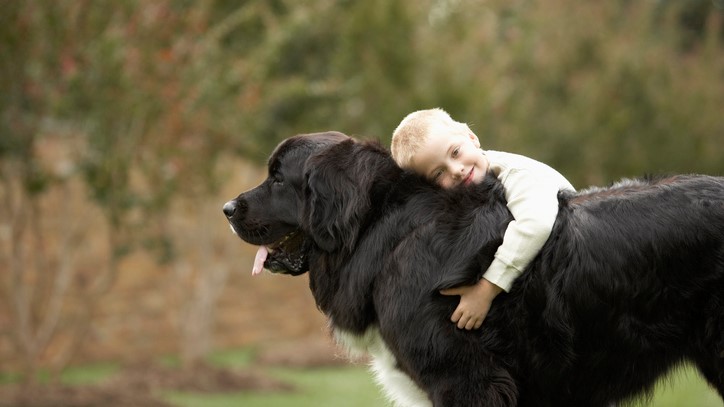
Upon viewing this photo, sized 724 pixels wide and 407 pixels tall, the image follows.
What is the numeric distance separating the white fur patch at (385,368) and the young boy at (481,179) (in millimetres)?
399

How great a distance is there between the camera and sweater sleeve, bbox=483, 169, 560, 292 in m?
3.47

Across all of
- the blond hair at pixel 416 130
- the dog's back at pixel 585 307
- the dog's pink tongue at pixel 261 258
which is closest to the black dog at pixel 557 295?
the dog's back at pixel 585 307

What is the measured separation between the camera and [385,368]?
3.82 metres

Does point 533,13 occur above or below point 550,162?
above

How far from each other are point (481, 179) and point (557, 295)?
64 cm

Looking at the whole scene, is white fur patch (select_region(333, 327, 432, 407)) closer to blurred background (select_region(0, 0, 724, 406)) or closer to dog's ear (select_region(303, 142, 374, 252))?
dog's ear (select_region(303, 142, 374, 252))

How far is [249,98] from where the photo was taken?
10.4 metres

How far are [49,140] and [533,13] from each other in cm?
1078

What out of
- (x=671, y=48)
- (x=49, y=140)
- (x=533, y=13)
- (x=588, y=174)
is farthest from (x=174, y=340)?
(x=671, y=48)

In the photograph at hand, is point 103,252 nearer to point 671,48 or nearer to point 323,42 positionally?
point 323,42

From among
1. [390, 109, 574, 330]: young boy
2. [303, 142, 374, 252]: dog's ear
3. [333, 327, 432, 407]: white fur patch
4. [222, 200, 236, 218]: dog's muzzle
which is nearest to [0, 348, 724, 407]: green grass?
[333, 327, 432, 407]: white fur patch

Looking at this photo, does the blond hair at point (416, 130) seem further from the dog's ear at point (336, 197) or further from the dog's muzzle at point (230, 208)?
the dog's muzzle at point (230, 208)

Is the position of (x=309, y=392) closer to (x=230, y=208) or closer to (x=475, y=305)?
(x=230, y=208)

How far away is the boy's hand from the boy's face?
0.54m
